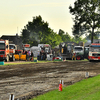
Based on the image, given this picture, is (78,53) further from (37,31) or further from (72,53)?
(37,31)

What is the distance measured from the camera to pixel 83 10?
79750 mm

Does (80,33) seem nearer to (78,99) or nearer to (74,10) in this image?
(74,10)

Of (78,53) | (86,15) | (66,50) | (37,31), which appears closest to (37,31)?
(37,31)

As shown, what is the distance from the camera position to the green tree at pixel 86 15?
7781cm

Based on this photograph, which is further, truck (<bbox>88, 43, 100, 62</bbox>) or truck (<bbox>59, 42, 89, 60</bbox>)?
truck (<bbox>59, 42, 89, 60</bbox>)

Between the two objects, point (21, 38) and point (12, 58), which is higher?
point (21, 38)

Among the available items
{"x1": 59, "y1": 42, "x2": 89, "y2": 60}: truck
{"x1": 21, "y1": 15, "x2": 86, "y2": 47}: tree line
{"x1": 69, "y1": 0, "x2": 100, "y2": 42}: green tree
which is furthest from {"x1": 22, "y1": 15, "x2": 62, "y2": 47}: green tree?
{"x1": 59, "y1": 42, "x2": 89, "y2": 60}: truck

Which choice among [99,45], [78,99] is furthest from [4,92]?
[99,45]

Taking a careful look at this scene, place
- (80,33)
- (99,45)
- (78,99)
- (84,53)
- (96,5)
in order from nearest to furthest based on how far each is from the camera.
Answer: (78,99) → (99,45) → (84,53) → (96,5) → (80,33)

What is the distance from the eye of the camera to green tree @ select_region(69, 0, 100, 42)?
77.8 m

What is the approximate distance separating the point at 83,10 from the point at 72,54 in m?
28.8

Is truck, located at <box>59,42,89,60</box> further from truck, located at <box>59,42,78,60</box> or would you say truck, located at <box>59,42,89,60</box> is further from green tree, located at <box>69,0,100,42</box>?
green tree, located at <box>69,0,100,42</box>

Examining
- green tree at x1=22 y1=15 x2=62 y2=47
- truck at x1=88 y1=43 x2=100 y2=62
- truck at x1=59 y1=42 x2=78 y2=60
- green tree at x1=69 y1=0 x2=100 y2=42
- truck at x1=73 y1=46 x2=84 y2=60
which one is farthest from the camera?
green tree at x1=22 y1=15 x2=62 y2=47

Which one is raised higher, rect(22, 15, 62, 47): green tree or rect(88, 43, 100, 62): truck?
rect(22, 15, 62, 47): green tree
